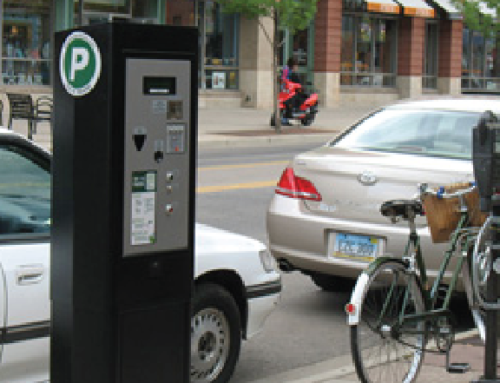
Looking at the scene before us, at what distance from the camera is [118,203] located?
11.9ft

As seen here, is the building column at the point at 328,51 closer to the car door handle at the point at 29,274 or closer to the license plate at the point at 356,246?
the license plate at the point at 356,246

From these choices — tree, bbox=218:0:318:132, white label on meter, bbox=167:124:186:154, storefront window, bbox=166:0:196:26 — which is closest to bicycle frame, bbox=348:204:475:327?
white label on meter, bbox=167:124:186:154

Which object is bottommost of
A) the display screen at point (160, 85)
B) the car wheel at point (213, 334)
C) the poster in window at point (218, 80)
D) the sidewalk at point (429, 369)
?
the sidewalk at point (429, 369)

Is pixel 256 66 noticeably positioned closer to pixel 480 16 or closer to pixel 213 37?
pixel 213 37

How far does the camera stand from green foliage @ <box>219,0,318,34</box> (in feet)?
83.7

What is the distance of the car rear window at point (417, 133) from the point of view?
24.9 feet

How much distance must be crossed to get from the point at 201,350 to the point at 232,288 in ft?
1.49

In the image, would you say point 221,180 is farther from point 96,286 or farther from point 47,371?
point 96,286

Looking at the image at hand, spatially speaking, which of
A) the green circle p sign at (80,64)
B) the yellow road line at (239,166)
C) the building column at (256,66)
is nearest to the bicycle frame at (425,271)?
the green circle p sign at (80,64)

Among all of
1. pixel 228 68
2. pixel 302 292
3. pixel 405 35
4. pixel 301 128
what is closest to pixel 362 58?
pixel 405 35

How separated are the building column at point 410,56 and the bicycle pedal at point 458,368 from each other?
127 feet

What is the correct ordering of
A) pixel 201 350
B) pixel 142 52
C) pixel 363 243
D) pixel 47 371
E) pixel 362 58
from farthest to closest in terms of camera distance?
1. pixel 362 58
2. pixel 363 243
3. pixel 201 350
4. pixel 47 371
5. pixel 142 52

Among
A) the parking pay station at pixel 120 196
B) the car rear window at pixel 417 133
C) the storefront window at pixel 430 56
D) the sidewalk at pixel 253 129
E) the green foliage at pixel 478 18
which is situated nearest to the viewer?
the parking pay station at pixel 120 196

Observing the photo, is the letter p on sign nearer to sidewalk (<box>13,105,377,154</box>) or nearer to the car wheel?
the car wheel
